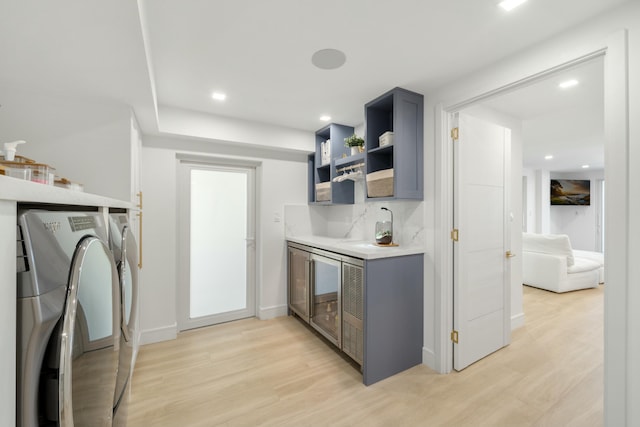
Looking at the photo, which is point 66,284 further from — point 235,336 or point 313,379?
point 235,336

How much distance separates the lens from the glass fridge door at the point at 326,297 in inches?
101

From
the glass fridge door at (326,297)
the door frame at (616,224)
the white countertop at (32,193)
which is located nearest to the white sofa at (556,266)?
the door frame at (616,224)

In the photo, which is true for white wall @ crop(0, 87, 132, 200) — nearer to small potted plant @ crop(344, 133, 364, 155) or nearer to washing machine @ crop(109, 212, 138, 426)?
washing machine @ crop(109, 212, 138, 426)

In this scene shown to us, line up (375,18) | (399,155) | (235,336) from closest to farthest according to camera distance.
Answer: (375,18) → (399,155) → (235,336)

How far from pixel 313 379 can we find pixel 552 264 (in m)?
4.40

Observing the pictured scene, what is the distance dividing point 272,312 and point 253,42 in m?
2.96

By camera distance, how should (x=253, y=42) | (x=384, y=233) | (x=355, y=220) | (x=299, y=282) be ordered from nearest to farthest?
(x=253, y=42)
(x=384, y=233)
(x=299, y=282)
(x=355, y=220)

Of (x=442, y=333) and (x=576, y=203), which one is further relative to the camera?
(x=576, y=203)

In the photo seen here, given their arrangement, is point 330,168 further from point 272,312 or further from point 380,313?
point 272,312

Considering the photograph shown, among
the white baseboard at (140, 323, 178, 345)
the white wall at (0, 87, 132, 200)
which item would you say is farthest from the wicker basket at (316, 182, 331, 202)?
the white baseboard at (140, 323, 178, 345)

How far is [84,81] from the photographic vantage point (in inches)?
68.9

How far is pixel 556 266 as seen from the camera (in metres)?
4.36

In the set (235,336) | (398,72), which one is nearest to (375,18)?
(398,72)

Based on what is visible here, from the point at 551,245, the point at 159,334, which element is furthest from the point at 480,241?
the point at 159,334
